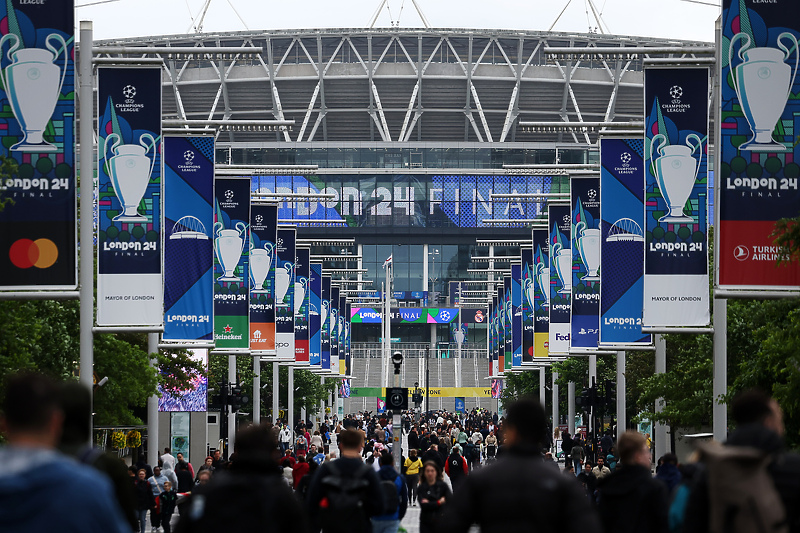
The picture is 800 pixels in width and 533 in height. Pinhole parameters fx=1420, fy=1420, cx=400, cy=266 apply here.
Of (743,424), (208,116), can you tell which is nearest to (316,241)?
(743,424)

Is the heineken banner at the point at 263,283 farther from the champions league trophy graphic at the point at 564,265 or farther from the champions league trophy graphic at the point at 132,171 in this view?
the champions league trophy graphic at the point at 132,171

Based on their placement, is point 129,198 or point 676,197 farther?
point 676,197

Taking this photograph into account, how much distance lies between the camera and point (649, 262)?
22453 millimetres

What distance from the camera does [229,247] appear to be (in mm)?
33875

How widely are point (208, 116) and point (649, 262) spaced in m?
106

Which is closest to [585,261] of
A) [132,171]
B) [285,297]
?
[285,297]

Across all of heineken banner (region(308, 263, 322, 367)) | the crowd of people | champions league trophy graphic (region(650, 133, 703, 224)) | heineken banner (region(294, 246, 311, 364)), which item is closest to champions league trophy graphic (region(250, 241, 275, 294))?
heineken banner (region(294, 246, 311, 364))

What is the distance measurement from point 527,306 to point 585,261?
16667 millimetres

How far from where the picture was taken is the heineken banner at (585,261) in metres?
34.0

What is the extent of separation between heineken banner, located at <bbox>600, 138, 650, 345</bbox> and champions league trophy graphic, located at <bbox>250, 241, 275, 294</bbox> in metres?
11.3

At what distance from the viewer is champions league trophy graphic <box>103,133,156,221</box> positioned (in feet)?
71.7

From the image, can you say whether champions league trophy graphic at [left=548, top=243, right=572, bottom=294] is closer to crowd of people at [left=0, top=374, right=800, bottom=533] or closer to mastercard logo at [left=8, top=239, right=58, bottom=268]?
mastercard logo at [left=8, top=239, right=58, bottom=268]

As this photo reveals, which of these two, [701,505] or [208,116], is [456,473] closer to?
[701,505]

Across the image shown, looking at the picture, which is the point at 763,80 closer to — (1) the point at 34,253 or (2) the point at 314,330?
(1) the point at 34,253
